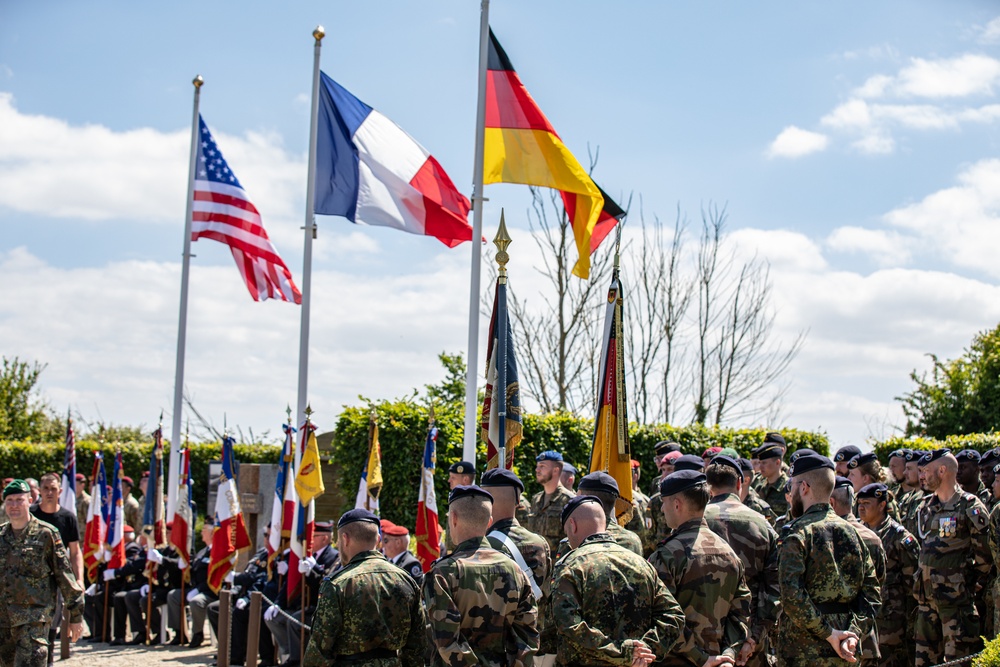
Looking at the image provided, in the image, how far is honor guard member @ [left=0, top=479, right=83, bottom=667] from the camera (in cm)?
864

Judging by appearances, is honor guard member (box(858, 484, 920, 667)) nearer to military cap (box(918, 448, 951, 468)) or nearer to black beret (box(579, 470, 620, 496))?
military cap (box(918, 448, 951, 468))

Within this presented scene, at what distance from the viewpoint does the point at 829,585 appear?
243 inches

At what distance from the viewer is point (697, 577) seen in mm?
5648

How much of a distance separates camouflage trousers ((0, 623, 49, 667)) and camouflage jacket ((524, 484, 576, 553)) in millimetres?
4401

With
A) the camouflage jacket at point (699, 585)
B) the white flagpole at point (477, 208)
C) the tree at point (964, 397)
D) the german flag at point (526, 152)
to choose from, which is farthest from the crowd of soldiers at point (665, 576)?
the tree at point (964, 397)

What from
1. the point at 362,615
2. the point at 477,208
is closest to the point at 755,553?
the point at 362,615

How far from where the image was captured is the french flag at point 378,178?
1148 cm

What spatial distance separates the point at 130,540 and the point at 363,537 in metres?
11.6

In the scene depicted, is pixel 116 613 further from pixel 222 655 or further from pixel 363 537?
pixel 363 537

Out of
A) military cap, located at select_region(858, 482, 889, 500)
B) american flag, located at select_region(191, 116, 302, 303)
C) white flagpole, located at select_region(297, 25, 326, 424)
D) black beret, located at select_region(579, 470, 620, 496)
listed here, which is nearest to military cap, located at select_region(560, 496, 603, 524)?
black beret, located at select_region(579, 470, 620, 496)

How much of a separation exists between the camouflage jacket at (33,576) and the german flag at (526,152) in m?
5.48

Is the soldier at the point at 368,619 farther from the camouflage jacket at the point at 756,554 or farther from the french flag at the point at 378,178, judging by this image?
the french flag at the point at 378,178

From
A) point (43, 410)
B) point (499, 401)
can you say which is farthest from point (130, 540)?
point (43, 410)

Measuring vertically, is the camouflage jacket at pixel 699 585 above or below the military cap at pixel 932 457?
below
